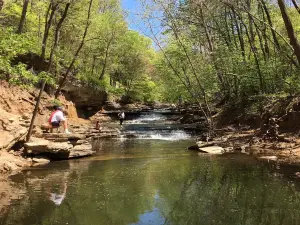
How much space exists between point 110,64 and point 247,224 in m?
40.2

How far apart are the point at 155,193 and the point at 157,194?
0.35ft

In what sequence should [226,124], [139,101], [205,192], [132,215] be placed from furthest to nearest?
[139,101]
[226,124]
[205,192]
[132,215]

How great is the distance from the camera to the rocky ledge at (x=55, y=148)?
14.1 m

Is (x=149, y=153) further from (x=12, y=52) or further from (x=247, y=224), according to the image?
(x=247, y=224)

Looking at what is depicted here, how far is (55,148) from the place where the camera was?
570 inches

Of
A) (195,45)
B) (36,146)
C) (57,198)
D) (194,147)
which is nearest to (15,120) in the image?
(36,146)

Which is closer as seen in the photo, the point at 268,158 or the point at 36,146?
the point at 268,158

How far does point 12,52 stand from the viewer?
1118cm

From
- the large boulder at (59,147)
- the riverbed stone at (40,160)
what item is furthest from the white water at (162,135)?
the riverbed stone at (40,160)

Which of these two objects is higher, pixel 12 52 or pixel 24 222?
pixel 12 52

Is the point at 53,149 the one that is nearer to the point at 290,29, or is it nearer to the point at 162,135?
the point at 290,29

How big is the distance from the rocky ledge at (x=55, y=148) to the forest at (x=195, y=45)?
254 centimetres

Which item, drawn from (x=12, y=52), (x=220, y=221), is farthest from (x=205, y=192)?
(x=12, y=52)

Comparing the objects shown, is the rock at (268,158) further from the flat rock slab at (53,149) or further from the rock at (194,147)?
the flat rock slab at (53,149)
